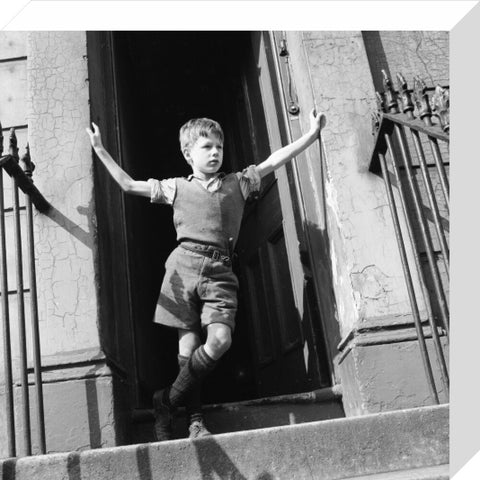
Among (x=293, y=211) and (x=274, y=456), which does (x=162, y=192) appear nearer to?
(x=293, y=211)

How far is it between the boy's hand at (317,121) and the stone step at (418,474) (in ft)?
5.17

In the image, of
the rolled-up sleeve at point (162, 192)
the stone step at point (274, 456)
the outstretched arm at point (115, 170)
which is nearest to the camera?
the stone step at point (274, 456)

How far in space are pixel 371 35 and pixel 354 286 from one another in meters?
1.50

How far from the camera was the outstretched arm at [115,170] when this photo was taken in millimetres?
2789

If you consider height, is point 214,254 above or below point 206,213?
below

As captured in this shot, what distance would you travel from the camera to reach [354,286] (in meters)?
2.83

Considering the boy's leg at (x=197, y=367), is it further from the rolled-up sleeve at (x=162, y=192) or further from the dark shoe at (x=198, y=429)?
the rolled-up sleeve at (x=162, y=192)

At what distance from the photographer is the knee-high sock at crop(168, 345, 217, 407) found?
8.57 ft

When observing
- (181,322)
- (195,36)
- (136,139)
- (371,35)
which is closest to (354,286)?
(181,322)

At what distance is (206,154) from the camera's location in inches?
116

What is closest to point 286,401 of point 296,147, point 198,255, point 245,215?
point 198,255

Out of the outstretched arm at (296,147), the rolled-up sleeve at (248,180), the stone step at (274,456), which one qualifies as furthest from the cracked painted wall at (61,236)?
the outstretched arm at (296,147)

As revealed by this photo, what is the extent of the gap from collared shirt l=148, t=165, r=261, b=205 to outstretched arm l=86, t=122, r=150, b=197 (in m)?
0.04

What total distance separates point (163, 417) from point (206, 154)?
1186mm
